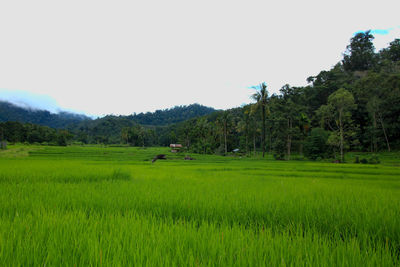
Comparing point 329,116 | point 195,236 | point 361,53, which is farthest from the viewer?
point 361,53

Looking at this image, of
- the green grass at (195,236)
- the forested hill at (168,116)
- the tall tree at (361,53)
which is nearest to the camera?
the green grass at (195,236)

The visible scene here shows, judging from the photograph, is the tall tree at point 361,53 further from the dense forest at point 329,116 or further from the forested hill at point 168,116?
the forested hill at point 168,116

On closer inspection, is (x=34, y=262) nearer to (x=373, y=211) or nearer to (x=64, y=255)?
(x=64, y=255)

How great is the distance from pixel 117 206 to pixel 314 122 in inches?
1897

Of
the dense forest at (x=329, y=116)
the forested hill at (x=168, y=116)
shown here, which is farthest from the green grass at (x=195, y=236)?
the forested hill at (x=168, y=116)

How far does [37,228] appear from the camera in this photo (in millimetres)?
1688

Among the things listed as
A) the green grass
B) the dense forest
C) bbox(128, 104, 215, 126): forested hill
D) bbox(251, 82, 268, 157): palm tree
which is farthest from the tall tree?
bbox(128, 104, 215, 126): forested hill

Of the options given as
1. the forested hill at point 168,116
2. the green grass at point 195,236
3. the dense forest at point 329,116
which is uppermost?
the forested hill at point 168,116

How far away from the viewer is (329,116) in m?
27.9

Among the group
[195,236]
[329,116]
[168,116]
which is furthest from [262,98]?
[168,116]

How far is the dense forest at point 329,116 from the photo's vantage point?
96.1 feet

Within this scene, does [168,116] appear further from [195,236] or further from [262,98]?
[195,236]

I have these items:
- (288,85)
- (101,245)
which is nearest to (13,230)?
(101,245)

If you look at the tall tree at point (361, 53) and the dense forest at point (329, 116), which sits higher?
the tall tree at point (361, 53)
